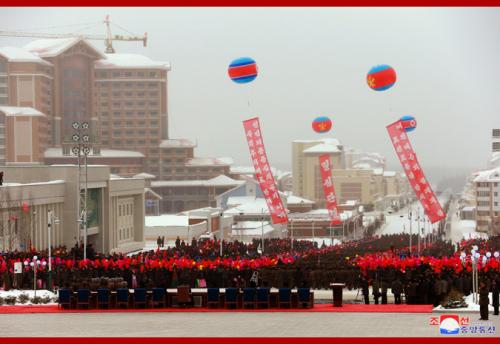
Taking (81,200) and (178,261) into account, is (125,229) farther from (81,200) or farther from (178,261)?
(178,261)

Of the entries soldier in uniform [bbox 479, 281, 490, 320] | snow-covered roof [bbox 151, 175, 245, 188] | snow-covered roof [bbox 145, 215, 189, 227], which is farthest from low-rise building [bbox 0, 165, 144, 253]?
snow-covered roof [bbox 151, 175, 245, 188]

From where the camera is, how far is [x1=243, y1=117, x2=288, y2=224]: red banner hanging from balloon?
5402cm

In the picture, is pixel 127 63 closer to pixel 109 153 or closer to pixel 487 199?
pixel 109 153

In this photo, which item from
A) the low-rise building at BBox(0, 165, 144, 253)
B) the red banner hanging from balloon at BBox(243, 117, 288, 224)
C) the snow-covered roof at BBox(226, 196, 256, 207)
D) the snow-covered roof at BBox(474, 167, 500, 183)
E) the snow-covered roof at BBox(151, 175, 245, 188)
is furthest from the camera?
the snow-covered roof at BBox(151, 175, 245, 188)

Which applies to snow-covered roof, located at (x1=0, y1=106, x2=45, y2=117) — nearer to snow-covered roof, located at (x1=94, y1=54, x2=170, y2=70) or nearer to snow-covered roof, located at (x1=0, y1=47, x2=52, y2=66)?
snow-covered roof, located at (x1=0, y1=47, x2=52, y2=66)

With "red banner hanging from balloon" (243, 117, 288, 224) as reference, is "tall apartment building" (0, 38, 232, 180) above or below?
above

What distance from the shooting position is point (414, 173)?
164 feet

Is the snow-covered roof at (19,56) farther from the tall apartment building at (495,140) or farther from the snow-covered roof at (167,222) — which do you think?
the snow-covered roof at (167,222)

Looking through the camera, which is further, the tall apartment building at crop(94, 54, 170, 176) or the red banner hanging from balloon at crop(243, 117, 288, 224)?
the tall apartment building at crop(94, 54, 170, 176)

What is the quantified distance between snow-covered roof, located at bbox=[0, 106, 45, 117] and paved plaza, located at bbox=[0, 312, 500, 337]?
112 meters

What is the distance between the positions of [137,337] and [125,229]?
45.8 m

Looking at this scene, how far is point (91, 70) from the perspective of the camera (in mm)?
152125

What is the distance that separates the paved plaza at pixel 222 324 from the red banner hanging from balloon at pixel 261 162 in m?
26.9

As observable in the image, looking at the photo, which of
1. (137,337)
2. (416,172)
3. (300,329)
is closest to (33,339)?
(137,337)
